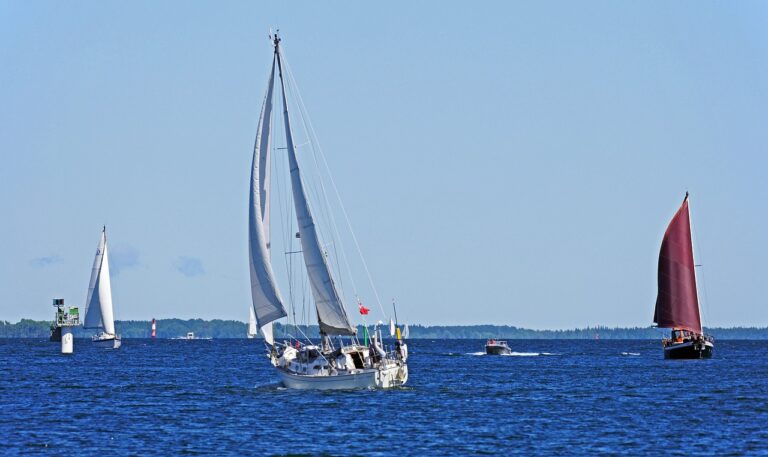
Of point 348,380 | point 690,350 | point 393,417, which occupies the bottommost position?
point 393,417

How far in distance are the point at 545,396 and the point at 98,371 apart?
5264cm

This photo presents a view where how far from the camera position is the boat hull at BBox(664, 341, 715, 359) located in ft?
464

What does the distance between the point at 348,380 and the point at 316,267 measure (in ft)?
22.6

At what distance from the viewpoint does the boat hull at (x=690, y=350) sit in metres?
142

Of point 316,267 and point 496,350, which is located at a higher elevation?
point 316,267

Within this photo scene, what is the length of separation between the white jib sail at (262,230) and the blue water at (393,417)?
520cm

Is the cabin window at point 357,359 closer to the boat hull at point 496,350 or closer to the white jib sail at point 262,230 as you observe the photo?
the white jib sail at point 262,230

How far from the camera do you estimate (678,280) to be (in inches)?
5428

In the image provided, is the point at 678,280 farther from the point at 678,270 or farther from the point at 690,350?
the point at 690,350

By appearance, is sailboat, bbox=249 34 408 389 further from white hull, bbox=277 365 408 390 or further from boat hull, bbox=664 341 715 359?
boat hull, bbox=664 341 715 359

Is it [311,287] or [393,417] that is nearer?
[393,417]

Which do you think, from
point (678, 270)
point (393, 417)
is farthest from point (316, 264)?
point (678, 270)

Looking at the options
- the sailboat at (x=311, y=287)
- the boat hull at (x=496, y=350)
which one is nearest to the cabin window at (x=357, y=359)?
the sailboat at (x=311, y=287)

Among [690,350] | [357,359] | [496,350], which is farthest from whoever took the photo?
[496,350]
